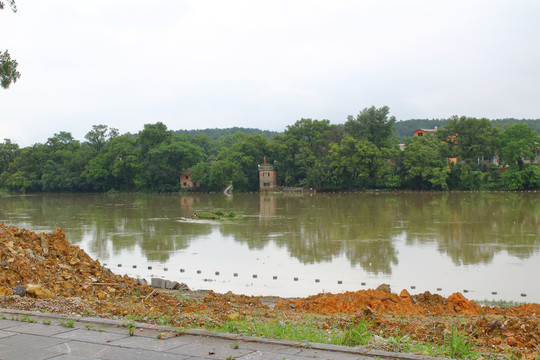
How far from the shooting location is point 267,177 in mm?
72312

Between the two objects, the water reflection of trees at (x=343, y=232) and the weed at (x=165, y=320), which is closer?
the weed at (x=165, y=320)

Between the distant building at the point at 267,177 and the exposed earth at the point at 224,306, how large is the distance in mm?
59541

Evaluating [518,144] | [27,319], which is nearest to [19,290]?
[27,319]

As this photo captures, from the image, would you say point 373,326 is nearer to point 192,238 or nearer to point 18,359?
point 18,359

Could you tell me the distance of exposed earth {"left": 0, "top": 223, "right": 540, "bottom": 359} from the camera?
6285 mm

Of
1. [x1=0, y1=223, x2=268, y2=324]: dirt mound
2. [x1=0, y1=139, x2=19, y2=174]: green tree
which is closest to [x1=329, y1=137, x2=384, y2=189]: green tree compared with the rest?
[x1=0, y1=223, x2=268, y2=324]: dirt mound

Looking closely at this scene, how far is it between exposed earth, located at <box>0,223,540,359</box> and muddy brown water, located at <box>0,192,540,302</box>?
3.04 metres

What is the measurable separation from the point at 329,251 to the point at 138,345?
14532 mm

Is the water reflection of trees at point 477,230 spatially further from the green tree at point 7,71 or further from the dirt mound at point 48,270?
the green tree at point 7,71

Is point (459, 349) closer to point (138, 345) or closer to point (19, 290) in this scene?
point (138, 345)

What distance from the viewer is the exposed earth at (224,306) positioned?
6.29 meters

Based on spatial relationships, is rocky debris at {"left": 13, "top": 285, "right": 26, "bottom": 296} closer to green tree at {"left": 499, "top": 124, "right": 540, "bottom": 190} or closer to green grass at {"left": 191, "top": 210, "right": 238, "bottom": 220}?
green grass at {"left": 191, "top": 210, "right": 238, "bottom": 220}

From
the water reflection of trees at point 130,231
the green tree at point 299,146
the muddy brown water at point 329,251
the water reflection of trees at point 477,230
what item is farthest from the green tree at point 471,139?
the water reflection of trees at point 130,231

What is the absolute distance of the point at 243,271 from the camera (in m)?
16.2
